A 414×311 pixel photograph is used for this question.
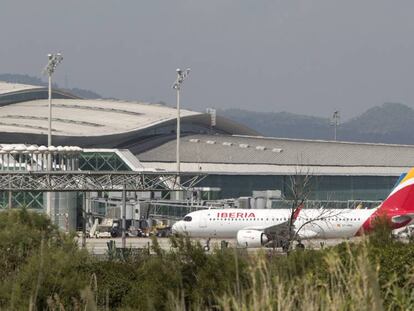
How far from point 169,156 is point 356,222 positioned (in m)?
72.8

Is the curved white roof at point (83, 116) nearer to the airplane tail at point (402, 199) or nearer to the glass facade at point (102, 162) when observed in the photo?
the glass facade at point (102, 162)

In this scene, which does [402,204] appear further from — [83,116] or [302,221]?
[83,116]

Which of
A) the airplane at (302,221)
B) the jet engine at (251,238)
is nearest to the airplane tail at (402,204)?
the airplane at (302,221)

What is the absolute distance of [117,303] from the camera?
110 ft

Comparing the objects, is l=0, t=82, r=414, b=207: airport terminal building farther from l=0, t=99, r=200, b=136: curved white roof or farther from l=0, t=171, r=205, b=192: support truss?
l=0, t=171, r=205, b=192: support truss

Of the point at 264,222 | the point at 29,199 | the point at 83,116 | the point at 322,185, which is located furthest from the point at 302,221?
the point at 83,116

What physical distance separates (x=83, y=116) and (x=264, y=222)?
7872 centimetres

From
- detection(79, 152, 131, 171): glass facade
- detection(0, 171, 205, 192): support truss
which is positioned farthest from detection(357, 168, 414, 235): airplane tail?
detection(79, 152, 131, 171): glass facade

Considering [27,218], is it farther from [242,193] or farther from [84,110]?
[84,110]

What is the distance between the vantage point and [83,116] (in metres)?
158

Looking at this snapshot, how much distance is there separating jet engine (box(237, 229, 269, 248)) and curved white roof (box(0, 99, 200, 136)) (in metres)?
65.8

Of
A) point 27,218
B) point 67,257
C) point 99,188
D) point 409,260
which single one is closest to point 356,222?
point 99,188

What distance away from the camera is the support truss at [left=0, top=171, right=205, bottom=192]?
7988 cm

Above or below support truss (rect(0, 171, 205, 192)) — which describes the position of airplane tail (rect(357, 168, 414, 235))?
below
